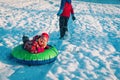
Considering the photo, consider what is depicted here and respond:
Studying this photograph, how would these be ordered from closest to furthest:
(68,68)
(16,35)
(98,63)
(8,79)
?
1. (8,79)
2. (68,68)
3. (98,63)
4. (16,35)

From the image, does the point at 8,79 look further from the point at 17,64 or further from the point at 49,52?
the point at 49,52

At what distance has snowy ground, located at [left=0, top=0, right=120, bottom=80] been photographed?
5.55m

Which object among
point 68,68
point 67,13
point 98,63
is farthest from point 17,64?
point 67,13

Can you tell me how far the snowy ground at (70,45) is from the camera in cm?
555

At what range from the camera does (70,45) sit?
777cm

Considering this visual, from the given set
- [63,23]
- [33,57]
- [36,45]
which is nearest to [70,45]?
[63,23]

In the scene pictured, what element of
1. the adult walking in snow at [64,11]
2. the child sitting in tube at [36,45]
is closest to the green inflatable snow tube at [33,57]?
the child sitting in tube at [36,45]

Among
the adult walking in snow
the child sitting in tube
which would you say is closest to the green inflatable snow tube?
the child sitting in tube

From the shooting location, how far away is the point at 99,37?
8.98 metres

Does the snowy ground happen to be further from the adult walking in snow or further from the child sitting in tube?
the adult walking in snow

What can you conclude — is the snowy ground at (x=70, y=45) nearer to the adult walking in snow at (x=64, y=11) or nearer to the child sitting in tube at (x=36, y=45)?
the child sitting in tube at (x=36, y=45)

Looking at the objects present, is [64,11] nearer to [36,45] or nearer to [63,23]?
[63,23]

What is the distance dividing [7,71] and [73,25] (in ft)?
19.1

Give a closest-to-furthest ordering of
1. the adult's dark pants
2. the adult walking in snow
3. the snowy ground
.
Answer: the snowy ground, the adult walking in snow, the adult's dark pants
